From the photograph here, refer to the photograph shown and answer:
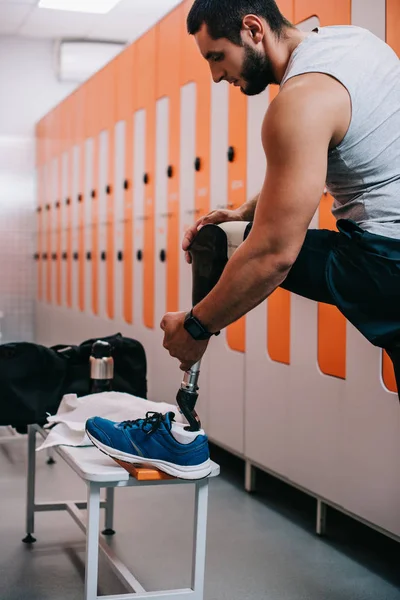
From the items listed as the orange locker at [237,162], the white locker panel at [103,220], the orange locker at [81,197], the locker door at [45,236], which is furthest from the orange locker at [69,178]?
the orange locker at [237,162]

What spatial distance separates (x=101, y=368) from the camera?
263cm

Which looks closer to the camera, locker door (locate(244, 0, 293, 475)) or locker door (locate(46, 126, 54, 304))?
locker door (locate(244, 0, 293, 475))

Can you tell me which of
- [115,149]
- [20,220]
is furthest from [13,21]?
[115,149]

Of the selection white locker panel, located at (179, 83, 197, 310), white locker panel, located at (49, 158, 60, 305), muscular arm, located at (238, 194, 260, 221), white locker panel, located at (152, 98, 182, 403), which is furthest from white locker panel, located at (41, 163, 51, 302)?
muscular arm, located at (238, 194, 260, 221)

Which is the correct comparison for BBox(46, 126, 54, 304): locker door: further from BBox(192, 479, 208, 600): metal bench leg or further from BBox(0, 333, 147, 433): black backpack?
BBox(192, 479, 208, 600): metal bench leg

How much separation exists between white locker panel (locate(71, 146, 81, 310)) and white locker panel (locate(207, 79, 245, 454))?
10.2ft

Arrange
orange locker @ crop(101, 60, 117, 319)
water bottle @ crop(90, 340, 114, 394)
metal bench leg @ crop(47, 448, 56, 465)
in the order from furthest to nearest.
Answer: orange locker @ crop(101, 60, 117, 319) < metal bench leg @ crop(47, 448, 56, 465) < water bottle @ crop(90, 340, 114, 394)

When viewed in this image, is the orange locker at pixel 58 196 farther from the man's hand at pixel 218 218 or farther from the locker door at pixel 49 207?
the man's hand at pixel 218 218

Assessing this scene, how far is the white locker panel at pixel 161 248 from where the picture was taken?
4.52m

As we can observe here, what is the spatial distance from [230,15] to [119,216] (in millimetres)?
3869

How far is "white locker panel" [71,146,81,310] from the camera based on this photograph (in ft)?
22.4

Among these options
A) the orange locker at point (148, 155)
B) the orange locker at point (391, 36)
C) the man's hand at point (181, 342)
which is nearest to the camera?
the man's hand at point (181, 342)

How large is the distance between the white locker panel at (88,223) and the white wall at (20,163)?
91.7 inches

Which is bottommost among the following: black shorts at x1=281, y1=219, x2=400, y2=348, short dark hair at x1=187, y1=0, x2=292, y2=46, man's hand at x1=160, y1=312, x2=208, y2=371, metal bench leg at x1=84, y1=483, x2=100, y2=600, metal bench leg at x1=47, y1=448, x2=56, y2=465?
metal bench leg at x1=47, y1=448, x2=56, y2=465
